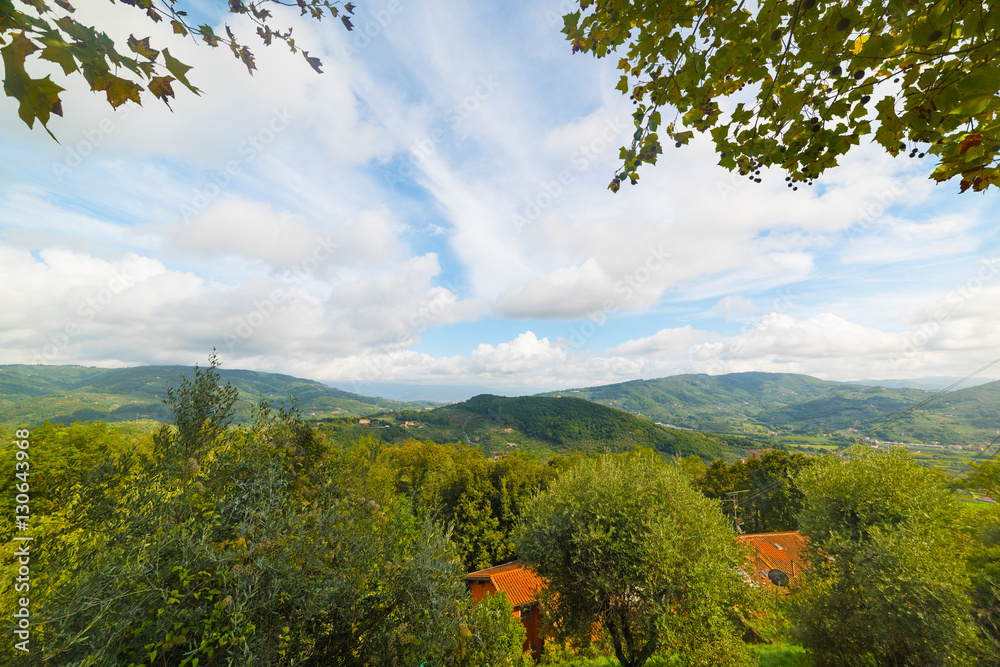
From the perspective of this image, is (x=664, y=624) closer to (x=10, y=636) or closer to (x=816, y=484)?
(x=816, y=484)

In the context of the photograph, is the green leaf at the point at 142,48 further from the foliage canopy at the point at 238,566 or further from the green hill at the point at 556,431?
the green hill at the point at 556,431

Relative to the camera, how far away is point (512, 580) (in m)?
26.0

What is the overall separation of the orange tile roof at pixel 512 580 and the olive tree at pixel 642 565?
10255mm

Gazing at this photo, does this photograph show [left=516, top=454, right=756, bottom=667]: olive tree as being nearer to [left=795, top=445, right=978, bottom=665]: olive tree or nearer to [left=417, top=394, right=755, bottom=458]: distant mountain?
[left=795, top=445, right=978, bottom=665]: olive tree

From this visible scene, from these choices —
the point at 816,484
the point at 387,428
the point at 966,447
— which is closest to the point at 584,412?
the point at 387,428

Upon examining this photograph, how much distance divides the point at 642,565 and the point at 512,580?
Result: 17.0 metres

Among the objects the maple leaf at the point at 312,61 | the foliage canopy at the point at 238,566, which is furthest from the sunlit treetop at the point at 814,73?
the foliage canopy at the point at 238,566

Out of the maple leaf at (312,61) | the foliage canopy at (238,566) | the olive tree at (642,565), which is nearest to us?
the maple leaf at (312,61)

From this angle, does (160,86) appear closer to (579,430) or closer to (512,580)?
(512,580)

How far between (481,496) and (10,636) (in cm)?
3357

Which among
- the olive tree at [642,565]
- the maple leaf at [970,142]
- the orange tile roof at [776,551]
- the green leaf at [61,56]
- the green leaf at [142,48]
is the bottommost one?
the orange tile roof at [776,551]

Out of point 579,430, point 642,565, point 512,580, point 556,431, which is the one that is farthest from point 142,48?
point 556,431

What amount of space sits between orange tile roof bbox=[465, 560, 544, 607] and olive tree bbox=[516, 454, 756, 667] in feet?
33.6

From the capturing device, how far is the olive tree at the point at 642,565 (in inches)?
488
